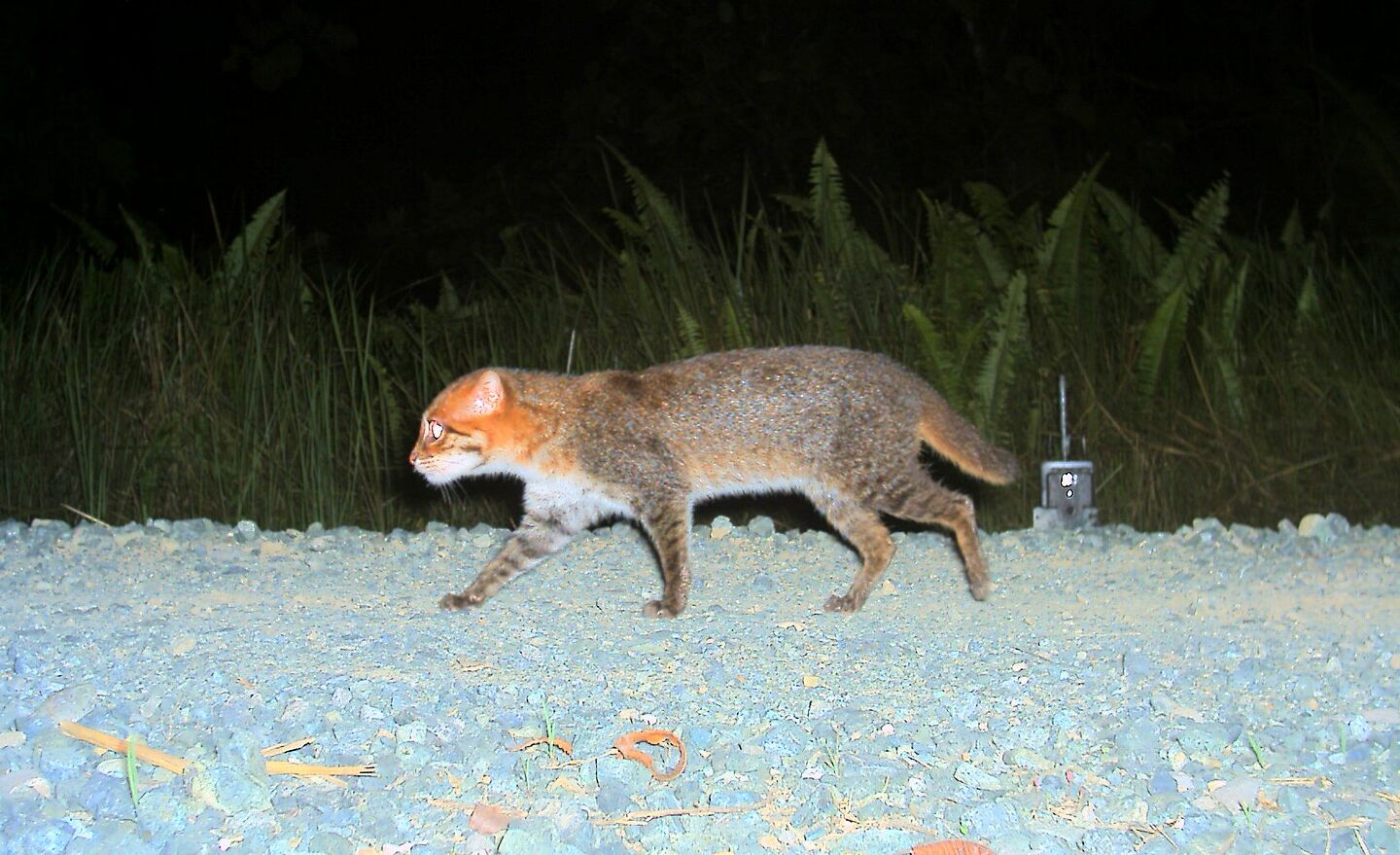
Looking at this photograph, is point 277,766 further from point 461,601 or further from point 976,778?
point 461,601

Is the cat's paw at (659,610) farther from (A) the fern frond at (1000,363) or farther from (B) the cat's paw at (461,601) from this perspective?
(A) the fern frond at (1000,363)

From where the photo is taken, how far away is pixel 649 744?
304 centimetres

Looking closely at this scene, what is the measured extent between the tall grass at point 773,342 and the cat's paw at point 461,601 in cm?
201

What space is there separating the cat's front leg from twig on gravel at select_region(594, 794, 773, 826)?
2106 millimetres

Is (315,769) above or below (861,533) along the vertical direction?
above

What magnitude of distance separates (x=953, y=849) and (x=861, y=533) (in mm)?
2551

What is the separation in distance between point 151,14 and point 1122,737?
13.9m

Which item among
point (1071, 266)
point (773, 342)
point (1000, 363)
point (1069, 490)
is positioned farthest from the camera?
point (1071, 266)

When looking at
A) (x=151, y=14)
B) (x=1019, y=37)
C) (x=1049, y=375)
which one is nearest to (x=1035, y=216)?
(x=1049, y=375)

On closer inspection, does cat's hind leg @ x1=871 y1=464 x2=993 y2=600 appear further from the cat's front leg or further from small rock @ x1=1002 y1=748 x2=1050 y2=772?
small rock @ x1=1002 y1=748 x2=1050 y2=772

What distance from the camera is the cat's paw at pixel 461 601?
182 inches

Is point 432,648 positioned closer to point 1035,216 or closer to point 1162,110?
point 1035,216

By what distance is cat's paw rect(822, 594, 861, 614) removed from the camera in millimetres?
4586

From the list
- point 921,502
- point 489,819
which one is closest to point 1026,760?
point 489,819
